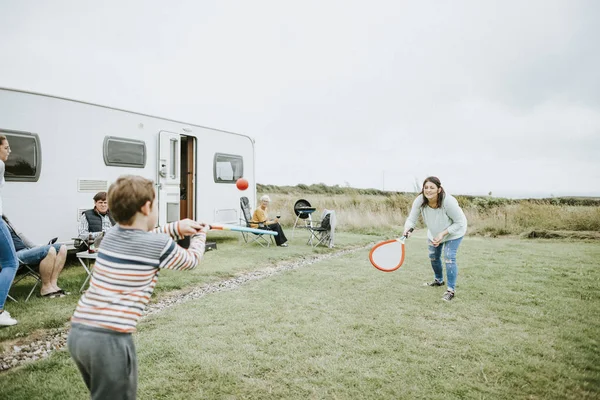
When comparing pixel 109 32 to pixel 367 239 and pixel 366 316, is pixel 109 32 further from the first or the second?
pixel 366 316

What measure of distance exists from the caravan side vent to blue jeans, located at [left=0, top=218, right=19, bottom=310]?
2.76m

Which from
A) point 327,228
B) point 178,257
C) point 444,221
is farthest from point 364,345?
point 327,228

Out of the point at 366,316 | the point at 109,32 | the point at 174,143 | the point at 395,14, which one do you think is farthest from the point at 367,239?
the point at 109,32

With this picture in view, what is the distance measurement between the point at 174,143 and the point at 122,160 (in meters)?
1.46

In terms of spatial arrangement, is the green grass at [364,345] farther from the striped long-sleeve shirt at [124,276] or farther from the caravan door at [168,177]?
the caravan door at [168,177]

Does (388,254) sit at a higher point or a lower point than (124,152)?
lower

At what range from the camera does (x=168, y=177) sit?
8062 millimetres

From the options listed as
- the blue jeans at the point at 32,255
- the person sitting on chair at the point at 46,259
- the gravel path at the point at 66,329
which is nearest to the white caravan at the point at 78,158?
the person sitting on chair at the point at 46,259

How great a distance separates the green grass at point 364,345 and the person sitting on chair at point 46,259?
4.74 ft

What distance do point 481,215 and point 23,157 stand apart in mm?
14574

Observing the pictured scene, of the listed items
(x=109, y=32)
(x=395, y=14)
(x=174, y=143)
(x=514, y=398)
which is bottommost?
(x=514, y=398)

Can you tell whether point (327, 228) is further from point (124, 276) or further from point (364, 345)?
point (124, 276)

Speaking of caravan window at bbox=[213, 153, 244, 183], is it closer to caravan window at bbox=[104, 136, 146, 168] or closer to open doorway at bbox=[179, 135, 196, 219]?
open doorway at bbox=[179, 135, 196, 219]

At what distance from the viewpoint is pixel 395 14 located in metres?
12.8
